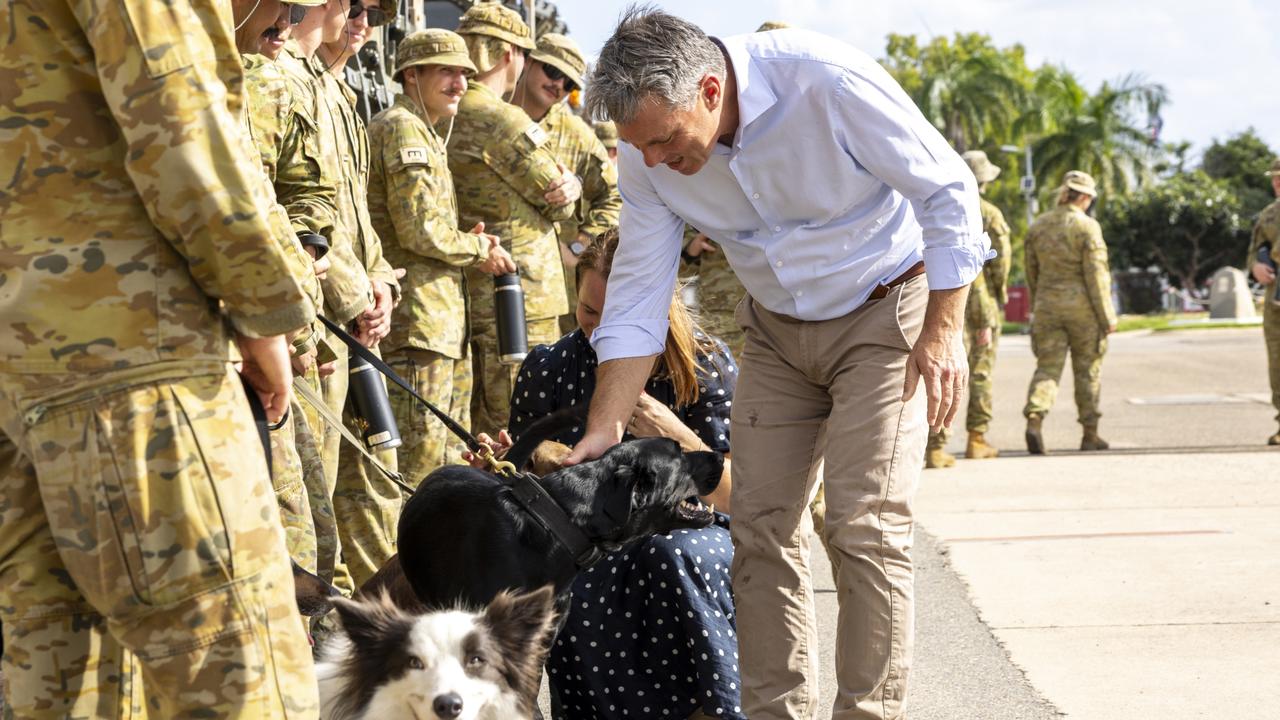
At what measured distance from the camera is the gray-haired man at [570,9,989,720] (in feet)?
11.3

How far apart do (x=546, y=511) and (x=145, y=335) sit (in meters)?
1.75

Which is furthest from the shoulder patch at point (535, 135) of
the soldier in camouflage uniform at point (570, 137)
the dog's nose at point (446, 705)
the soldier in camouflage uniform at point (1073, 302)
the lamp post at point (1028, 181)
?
the lamp post at point (1028, 181)

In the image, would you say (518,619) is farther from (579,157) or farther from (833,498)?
(579,157)

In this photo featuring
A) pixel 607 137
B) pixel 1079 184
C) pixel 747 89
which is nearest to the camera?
pixel 747 89

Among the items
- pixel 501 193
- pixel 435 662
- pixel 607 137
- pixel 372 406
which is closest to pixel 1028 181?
pixel 607 137

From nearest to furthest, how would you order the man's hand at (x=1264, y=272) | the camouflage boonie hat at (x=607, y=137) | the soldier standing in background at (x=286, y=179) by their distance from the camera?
1. the soldier standing in background at (x=286, y=179)
2. the camouflage boonie hat at (x=607, y=137)
3. the man's hand at (x=1264, y=272)

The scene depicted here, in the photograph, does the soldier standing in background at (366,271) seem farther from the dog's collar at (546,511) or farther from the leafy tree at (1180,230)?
the leafy tree at (1180,230)

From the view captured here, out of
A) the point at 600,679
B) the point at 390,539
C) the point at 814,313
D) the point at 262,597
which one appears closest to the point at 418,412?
the point at 390,539

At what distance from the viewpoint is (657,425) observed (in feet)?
14.1

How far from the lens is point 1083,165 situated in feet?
187

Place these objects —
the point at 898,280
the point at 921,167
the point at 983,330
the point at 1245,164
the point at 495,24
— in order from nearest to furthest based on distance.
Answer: the point at 921,167 < the point at 898,280 < the point at 495,24 < the point at 983,330 < the point at 1245,164

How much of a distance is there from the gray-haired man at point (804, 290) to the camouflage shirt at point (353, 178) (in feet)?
4.67

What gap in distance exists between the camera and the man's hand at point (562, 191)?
22.6 ft

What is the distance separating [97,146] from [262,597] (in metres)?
0.77
